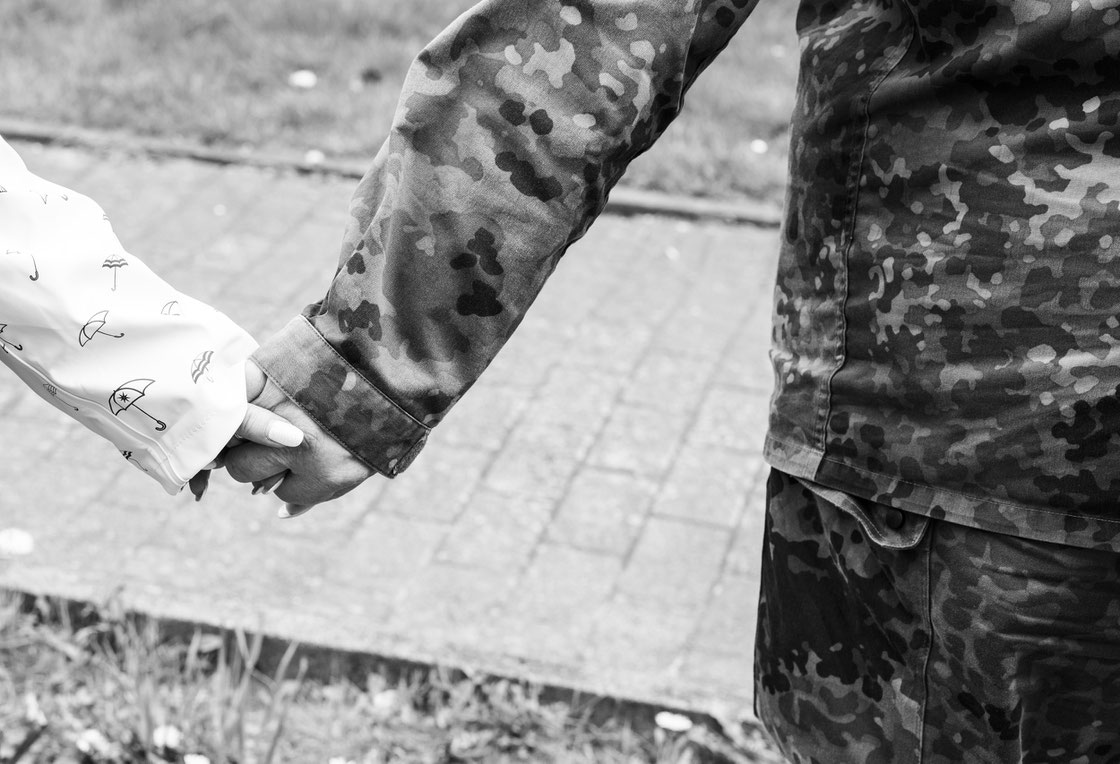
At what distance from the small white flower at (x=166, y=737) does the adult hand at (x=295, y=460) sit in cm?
90

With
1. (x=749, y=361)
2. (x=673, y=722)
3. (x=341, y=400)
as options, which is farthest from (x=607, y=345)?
(x=341, y=400)

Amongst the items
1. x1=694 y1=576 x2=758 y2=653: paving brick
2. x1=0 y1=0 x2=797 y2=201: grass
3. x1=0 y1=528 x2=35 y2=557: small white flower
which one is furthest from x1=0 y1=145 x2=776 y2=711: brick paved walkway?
x1=0 y1=0 x2=797 y2=201: grass

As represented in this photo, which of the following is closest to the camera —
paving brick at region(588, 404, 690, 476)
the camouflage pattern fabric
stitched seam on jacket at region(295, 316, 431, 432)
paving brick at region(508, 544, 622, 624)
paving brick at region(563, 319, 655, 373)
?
the camouflage pattern fabric

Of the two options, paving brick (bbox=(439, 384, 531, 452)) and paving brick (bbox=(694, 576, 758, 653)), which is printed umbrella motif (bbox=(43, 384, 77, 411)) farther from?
paving brick (bbox=(439, 384, 531, 452))

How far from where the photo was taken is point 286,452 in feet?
5.19

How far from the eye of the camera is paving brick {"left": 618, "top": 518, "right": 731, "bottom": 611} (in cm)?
304

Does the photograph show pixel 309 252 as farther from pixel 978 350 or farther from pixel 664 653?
pixel 978 350

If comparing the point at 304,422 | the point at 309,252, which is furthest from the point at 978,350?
the point at 309,252

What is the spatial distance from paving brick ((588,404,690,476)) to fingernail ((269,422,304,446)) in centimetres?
201

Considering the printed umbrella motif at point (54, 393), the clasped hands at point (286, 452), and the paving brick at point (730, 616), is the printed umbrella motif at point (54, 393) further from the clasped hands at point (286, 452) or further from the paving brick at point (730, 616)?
the paving brick at point (730, 616)

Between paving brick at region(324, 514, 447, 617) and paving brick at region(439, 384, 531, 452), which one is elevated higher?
paving brick at region(324, 514, 447, 617)

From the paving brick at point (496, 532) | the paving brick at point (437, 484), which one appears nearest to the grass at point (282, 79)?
the paving brick at point (437, 484)

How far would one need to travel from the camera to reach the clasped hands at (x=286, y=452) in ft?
5.10

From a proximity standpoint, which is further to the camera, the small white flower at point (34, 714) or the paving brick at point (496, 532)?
the paving brick at point (496, 532)
